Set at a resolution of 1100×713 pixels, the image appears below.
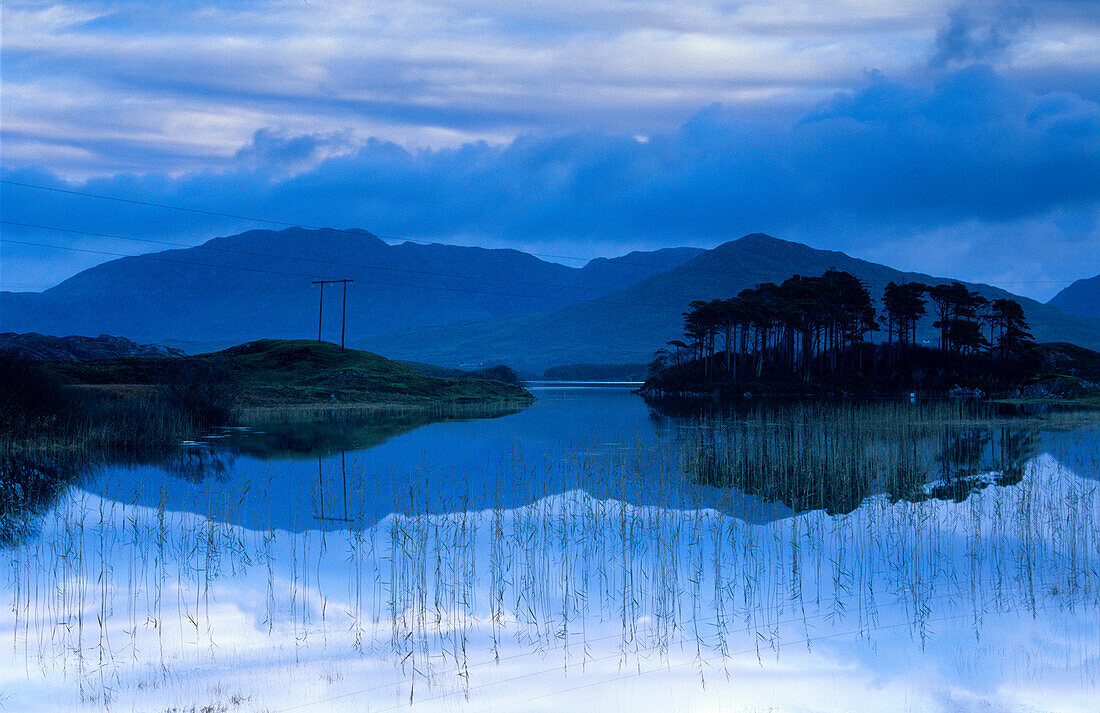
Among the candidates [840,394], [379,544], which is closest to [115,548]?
[379,544]

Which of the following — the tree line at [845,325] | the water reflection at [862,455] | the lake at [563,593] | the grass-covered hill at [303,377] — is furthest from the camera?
the tree line at [845,325]

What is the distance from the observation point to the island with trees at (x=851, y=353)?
95.2 meters

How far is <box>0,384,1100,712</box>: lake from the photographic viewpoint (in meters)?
9.84

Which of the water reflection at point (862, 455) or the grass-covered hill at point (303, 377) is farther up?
the grass-covered hill at point (303, 377)

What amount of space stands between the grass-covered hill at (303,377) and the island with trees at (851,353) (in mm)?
23815

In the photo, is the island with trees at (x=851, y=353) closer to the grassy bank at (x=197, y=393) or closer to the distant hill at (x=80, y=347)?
the grassy bank at (x=197, y=393)

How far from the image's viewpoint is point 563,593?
13.5 meters

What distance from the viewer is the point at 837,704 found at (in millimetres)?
9305

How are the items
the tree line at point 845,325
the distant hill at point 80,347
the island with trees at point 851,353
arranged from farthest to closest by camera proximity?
the tree line at point 845,325
the island with trees at point 851,353
the distant hill at point 80,347

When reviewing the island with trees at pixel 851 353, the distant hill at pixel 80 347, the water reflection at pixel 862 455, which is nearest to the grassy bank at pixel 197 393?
the distant hill at pixel 80 347

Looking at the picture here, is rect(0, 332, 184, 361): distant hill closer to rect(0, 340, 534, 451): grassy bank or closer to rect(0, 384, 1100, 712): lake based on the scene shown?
rect(0, 340, 534, 451): grassy bank

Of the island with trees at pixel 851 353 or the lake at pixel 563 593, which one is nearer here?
the lake at pixel 563 593

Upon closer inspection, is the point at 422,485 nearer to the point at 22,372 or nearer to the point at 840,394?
the point at 22,372

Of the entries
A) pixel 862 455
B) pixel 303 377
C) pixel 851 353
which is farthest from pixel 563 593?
pixel 851 353
